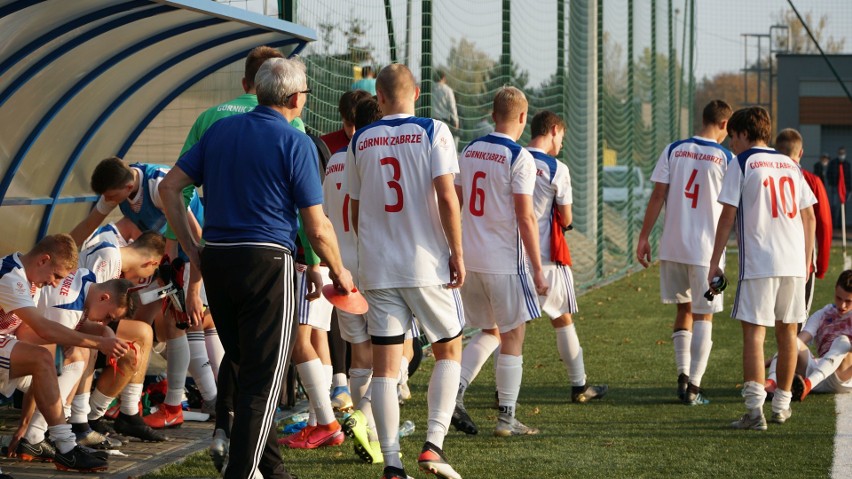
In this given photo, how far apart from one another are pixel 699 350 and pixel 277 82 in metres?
4.22

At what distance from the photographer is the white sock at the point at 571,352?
25.0 ft

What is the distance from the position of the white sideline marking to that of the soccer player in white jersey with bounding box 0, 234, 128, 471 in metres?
3.64

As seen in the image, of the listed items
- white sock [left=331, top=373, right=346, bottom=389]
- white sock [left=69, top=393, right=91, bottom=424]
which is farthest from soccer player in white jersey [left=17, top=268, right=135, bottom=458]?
white sock [left=331, top=373, right=346, bottom=389]

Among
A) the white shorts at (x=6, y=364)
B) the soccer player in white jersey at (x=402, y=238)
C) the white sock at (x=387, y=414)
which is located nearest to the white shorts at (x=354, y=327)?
the soccer player in white jersey at (x=402, y=238)

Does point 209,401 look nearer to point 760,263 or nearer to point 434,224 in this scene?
point 434,224

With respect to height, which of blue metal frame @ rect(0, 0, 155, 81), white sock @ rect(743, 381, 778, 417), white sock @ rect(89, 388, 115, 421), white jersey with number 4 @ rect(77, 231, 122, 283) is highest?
blue metal frame @ rect(0, 0, 155, 81)

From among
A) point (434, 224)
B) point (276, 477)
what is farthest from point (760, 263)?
point (276, 477)

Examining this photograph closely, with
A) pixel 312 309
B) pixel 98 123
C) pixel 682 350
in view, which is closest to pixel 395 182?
pixel 312 309

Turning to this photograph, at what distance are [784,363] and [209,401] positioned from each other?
3.61m

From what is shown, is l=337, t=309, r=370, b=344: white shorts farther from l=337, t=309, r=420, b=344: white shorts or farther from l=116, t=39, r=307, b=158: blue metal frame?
l=116, t=39, r=307, b=158: blue metal frame

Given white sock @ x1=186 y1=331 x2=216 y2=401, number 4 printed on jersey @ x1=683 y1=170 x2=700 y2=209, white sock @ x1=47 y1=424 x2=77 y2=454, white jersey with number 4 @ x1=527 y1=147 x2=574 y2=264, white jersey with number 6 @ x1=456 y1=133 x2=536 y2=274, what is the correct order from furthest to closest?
number 4 printed on jersey @ x1=683 y1=170 x2=700 y2=209 < white jersey with number 4 @ x1=527 y1=147 x2=574 y2=264 < white sock @ x1=186 y1=331 x2=216 y2=401 < white jersey with number 6 @ x1=456 y1=133 x2=536 y2=274 < white sock @ x1=47 y1=424 x2=77 y2=454

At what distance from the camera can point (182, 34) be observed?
22.9ft

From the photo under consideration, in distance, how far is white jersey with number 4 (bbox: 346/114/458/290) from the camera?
208 inches

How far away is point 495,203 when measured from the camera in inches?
255
